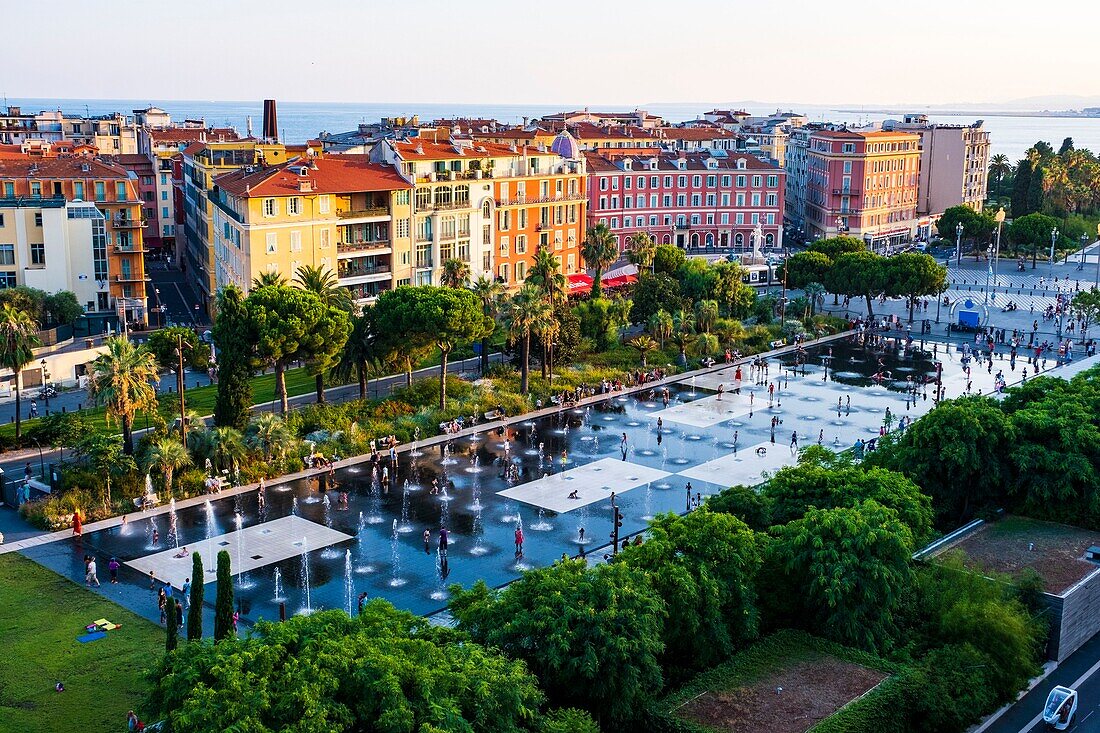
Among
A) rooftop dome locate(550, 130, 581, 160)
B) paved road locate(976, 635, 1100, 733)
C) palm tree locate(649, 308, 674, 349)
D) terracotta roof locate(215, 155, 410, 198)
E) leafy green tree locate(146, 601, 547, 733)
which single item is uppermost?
rooftop dome locate(550, 130, 581, 160)

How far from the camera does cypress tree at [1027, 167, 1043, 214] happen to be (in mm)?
141750

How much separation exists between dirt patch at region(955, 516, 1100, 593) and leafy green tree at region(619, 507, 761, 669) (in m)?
9.94

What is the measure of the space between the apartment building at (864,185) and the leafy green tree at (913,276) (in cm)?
3739

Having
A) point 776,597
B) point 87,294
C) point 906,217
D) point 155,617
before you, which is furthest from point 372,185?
point 906,217

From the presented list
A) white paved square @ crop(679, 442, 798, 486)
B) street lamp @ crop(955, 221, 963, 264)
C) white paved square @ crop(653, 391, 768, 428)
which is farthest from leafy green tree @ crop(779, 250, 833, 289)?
white paved square @ crop(679, 442, 798, 486)

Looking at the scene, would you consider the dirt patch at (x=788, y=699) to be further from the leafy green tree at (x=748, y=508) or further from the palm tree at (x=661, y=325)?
the palm tree at (x=661, y=325)

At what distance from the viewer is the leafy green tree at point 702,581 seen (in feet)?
100

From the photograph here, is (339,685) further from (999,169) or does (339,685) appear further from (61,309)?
(999,169)

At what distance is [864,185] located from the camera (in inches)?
5054

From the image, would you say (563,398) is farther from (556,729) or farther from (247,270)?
(556,729)

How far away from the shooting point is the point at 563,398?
6575 centimetres

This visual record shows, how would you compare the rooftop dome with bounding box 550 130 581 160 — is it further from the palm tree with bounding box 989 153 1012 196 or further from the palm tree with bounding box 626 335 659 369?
the palm tree with bounding box 989 153 1012 196

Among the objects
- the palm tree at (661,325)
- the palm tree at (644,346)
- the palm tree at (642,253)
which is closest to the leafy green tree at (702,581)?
the palm tree at (644,346)

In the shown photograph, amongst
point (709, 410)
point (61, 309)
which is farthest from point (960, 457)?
point (61, 309)
